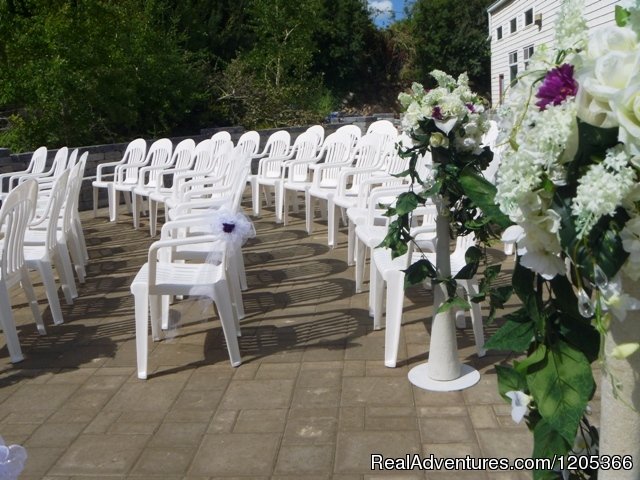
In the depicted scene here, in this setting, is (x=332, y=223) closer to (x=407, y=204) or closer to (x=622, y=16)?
(x=407, y=204)

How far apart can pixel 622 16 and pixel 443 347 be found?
260cm

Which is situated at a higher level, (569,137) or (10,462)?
(569,137)

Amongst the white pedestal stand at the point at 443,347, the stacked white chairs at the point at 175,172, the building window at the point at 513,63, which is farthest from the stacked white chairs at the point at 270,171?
the building window at the point at 513,63

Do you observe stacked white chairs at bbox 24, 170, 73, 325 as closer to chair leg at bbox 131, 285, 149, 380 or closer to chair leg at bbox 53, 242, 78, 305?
chair leg at bbox 53, 242, 78, 305

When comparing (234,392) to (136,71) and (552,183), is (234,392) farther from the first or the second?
(136,71)

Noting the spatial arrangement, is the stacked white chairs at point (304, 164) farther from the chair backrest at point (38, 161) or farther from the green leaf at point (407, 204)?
the green leaf at point (407, 204)

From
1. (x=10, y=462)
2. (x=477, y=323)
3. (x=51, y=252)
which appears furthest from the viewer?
(x=51, y=252)

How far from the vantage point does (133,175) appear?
901cm

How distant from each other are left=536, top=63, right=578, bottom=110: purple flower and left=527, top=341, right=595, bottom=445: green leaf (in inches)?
16.7

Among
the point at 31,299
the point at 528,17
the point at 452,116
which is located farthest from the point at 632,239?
the point at 528,17

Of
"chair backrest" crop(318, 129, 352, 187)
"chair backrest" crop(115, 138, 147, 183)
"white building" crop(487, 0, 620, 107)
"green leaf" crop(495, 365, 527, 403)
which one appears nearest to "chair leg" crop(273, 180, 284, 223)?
"chair backrest" crop(318, 129, 352, 187)

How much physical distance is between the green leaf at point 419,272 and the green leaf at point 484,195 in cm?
202

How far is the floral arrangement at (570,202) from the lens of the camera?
956mm

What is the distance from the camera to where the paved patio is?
113 inches
